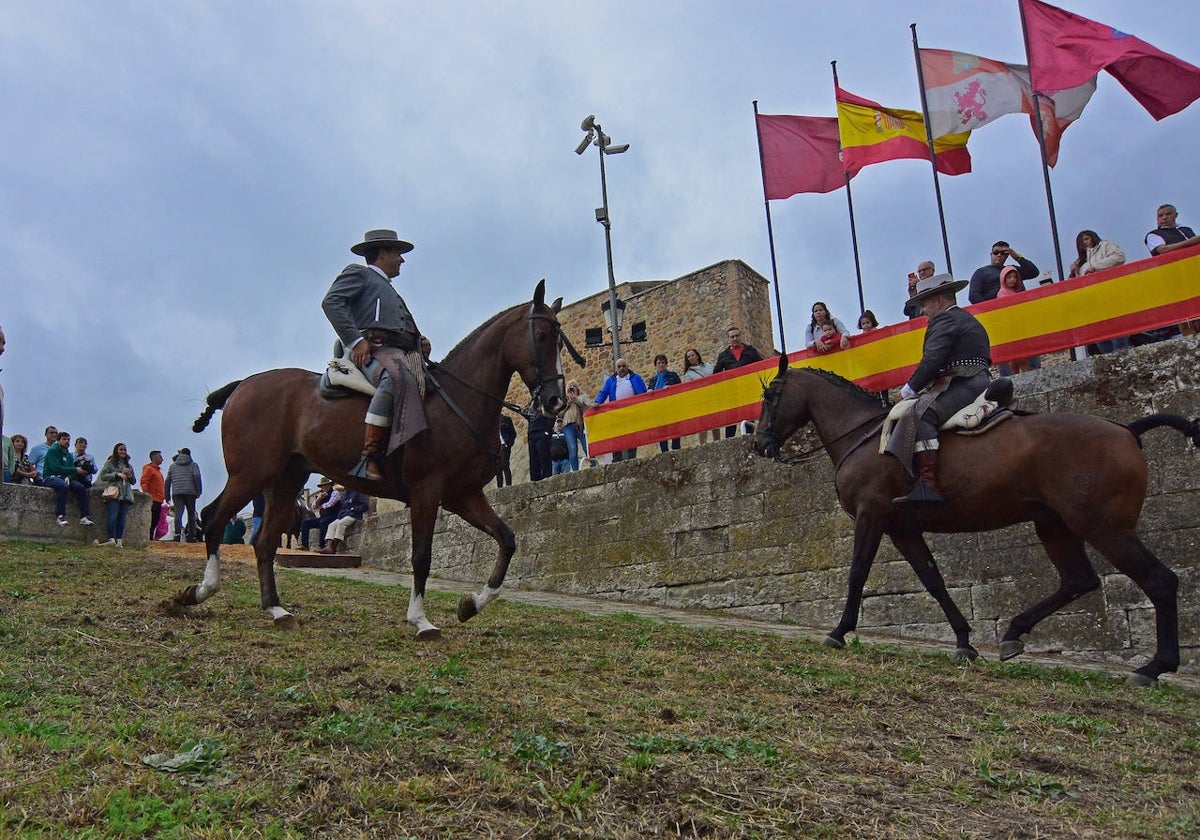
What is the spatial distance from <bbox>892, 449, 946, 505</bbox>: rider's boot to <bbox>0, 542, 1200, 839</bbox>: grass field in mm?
1174

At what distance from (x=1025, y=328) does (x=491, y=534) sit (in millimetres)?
5693

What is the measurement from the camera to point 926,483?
7.37m

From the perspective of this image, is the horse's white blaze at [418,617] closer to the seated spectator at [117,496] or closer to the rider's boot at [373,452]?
the rider's boot at [373,452]

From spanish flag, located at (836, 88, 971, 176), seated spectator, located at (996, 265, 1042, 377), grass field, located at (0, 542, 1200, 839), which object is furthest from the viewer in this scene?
spanish flag, located at (836, 88, 971, 176)

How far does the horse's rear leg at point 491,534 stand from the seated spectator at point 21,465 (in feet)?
33.4

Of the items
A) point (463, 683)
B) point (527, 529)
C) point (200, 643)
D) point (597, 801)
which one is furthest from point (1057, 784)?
point (527, 529)

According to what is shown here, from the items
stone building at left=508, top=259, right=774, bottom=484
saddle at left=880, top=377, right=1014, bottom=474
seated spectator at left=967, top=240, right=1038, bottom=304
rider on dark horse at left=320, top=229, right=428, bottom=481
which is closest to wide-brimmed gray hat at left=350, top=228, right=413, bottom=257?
rider on dark horse at left=320, top=229, right=428, bottom=481

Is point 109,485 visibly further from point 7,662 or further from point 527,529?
point 7,662

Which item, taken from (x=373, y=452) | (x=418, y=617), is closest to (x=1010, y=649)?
(x=418, y=617)

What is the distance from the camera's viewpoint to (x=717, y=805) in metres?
3.44

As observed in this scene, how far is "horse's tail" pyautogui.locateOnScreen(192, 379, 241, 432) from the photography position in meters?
8.52

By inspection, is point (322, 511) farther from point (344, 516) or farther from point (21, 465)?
point (21, 465)

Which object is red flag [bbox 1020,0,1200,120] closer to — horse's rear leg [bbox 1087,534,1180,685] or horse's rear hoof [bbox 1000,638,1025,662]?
horse's rear leg [bbox 1087,534,1180,685]

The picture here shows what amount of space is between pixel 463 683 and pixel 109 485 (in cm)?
1151
